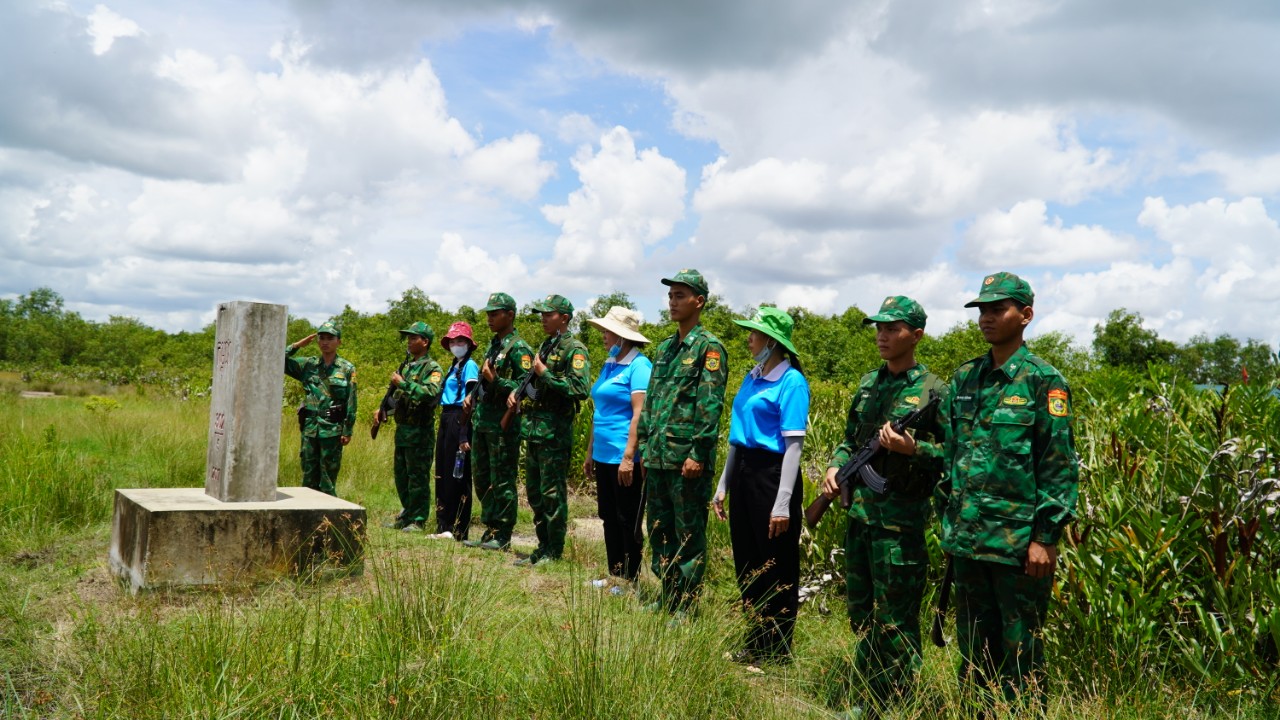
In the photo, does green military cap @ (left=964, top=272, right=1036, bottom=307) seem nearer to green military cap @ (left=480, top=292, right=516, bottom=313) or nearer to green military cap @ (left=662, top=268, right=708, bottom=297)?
green military cap @ (left=662, top=268, right=708, bottom=297)

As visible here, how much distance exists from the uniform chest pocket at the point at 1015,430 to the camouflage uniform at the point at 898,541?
0.39 meters

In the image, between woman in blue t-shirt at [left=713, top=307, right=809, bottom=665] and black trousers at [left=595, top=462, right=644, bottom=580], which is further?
black trousers at [left=595, top=462, right=644, bottom=580]

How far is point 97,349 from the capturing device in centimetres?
4622

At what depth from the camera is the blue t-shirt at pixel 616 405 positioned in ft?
19.5

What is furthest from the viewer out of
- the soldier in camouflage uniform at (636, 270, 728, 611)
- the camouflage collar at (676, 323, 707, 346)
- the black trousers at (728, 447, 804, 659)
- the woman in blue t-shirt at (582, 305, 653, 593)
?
the woman in blue t-shirt at (582, 305, 653, 593)

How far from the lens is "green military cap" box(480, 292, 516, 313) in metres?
7.10

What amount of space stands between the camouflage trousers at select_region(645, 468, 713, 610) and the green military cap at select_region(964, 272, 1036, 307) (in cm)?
187

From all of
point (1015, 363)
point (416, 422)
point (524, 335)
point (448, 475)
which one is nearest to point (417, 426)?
point (416, 422)

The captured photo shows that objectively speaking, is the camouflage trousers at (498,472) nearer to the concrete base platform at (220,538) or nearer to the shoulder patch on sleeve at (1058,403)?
the concrete base platform at (220,538)

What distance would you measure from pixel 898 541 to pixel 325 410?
19.8ft

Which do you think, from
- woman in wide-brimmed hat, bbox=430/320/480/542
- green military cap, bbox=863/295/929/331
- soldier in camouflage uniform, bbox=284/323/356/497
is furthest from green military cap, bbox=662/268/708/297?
soldier in camouflage uniform, bbox=284/323/356/497

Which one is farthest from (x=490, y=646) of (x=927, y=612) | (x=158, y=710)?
(x=927, y=612)

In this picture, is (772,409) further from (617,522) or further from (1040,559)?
(617,522)

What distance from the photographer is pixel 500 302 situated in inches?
281
